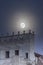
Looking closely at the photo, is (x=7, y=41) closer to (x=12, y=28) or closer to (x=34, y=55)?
(x=12, y=28)

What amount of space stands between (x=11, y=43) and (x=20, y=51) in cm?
29

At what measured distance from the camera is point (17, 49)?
314 cm

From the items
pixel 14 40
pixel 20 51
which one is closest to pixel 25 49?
pixel 20 51

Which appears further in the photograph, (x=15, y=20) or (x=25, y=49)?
(x=25, y=49)

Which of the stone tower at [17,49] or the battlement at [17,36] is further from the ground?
the battlement at [17,36]

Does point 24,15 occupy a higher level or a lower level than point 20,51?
higher

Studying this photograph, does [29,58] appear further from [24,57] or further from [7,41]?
[7,41]

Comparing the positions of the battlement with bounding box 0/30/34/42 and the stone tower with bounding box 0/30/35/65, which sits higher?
the battlement with bounding box 0/30/34/42

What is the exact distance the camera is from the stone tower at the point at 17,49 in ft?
9.74

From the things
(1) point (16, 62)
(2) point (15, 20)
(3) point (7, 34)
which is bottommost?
(1) point (16, 62)

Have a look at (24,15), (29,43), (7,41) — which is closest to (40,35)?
(29,43)

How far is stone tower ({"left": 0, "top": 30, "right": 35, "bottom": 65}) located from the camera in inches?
117

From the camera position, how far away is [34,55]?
9.37ft

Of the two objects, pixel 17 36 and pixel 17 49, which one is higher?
pixel 17 36
